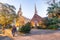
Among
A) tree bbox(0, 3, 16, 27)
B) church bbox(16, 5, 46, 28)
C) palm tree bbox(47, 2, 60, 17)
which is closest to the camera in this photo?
tree bbox(0, 3, 16, 27)

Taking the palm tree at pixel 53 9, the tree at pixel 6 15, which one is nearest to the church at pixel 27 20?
the tree at pixel 6 15

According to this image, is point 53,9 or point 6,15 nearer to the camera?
point 6,15

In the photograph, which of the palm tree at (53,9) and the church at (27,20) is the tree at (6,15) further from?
the palm tree at (53,9)

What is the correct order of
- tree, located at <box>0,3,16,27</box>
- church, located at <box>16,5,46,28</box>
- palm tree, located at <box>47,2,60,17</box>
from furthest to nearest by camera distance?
palm tree, located at <box>47,2,60,17</box> → church, located at <box>16,5,46,28</box> → tree, located at <box>0,3,16,27</box>

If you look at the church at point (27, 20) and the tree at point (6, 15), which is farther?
the church at point (27, 20)

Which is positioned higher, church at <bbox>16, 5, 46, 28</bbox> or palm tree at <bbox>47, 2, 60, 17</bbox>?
palm tree at <bbox>47, 2, 60, 17</bbox>

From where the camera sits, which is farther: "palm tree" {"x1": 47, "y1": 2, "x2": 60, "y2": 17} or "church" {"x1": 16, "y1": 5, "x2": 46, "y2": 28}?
"palm tree" {"x1": 47, "y1": 2, "x2": 60, "y2": 17}

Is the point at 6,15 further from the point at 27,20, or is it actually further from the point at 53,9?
the point at 53,9

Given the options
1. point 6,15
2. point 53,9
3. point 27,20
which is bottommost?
point 27,20

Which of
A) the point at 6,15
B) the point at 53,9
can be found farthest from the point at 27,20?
the point at 6,15

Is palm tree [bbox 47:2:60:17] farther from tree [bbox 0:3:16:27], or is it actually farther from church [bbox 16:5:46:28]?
tree [bbox 0:3:16:27]

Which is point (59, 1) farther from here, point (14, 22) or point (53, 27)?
point (14, 22)

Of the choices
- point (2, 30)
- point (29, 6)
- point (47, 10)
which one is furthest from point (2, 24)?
point (47, 10)

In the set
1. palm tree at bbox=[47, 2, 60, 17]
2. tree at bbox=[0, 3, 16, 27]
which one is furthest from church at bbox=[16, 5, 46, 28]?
palm tree at bbox=[47, 2, 60, 17]
